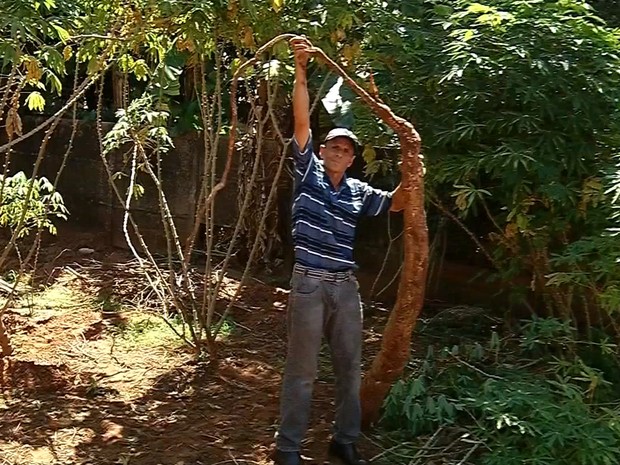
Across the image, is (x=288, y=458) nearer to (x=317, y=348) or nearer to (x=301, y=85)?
(x=317, y=348)

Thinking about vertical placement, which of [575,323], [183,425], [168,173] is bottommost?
[183,425]

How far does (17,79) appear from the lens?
4.22 meters

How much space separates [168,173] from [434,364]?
10.2 ft

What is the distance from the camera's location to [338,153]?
3.05 metres

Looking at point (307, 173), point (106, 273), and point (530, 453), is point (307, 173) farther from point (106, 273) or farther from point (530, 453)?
point (106, 273)

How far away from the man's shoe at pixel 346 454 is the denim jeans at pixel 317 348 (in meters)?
0.03

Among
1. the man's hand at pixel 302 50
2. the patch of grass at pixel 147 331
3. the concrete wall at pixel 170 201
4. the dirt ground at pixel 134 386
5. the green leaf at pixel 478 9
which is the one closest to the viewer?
the man's hand at pixel 302 50

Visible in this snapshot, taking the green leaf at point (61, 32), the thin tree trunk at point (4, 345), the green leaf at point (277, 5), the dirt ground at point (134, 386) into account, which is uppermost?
the green leaf at point (277, 5)

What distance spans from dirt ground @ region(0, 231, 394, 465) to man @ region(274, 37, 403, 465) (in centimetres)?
40

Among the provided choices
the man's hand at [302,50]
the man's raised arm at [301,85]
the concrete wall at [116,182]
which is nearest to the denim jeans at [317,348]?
the man's raised arm at [301,85]

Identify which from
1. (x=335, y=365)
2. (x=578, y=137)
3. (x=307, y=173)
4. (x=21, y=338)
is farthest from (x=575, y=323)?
(x=21, y=338)

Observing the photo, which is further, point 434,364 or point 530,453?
point 434,364

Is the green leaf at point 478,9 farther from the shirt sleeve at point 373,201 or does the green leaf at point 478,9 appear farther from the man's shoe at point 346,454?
the man's shoe at point 346,454

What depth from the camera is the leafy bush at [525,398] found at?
10.0 feet
